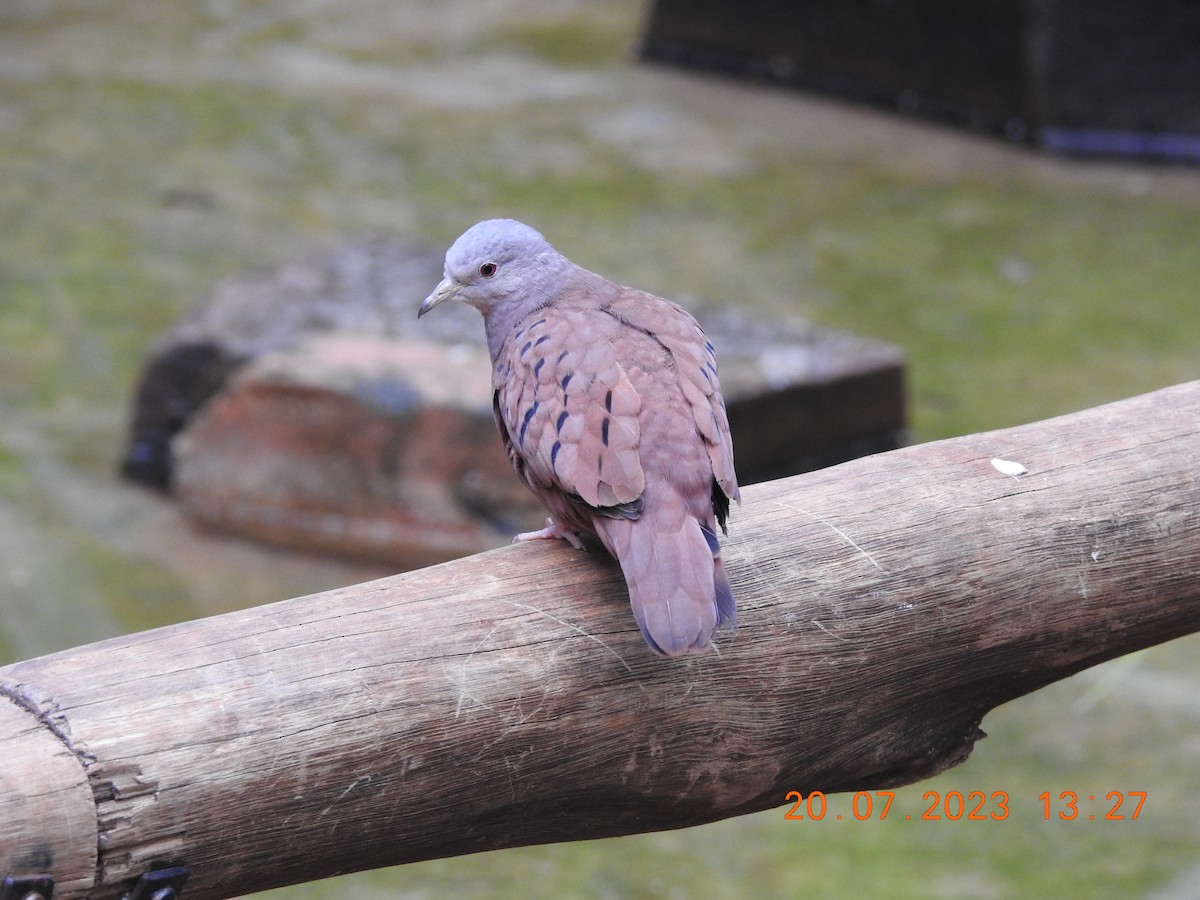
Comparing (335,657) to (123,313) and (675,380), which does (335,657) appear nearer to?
(675,380)

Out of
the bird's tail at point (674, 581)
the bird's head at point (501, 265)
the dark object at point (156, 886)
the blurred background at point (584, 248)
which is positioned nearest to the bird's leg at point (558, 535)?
the bird's tail at point (674, 581)

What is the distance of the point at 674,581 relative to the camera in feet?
5.73

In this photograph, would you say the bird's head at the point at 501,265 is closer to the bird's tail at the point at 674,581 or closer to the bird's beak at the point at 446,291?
the bird's beak at the point at 446,291

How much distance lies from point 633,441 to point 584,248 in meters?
5.06

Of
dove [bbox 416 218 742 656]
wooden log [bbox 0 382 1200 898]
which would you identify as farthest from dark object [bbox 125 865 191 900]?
dove [bbox 416 218 742 656]

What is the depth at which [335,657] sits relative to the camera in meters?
1.67

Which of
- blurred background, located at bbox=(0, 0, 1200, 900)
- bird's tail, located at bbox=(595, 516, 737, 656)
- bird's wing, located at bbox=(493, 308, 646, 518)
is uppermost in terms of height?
bird's wing, located at bbox=(493, 308, 646, 518)

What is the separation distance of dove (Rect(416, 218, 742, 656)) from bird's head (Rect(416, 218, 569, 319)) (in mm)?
92

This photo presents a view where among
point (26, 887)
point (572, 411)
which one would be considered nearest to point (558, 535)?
point (572, 411)

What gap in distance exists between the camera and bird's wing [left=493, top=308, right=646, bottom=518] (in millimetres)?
1896

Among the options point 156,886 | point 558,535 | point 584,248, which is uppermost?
point 558,535

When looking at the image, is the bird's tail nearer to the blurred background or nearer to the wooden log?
the wooden log

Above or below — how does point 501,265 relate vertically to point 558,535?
above

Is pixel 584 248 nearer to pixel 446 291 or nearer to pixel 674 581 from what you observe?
pixel 446 291
